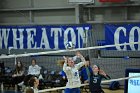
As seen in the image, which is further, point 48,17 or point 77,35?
point 48,17

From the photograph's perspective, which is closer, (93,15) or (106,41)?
(106,41)

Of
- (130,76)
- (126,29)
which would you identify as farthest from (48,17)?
(130,76)

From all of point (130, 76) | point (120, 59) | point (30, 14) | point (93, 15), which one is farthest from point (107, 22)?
point (130, 76)

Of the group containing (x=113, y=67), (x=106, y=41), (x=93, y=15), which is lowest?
(x=113, y=67)

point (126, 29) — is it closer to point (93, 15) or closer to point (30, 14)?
point (93, 15)

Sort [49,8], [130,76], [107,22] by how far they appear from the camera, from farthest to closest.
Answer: [49,8] < [107,22] < [130,76]

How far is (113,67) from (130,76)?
590 cm

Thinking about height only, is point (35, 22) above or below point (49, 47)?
above

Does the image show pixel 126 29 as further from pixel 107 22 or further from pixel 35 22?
pixel 35 22

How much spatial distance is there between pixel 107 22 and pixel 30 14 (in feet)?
12.5

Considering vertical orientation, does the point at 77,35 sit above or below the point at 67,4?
below

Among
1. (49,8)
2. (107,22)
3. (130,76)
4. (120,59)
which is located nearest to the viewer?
(130,76)

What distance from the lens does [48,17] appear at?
51.9 feet

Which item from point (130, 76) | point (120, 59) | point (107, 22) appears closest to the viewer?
point (130, 76)
